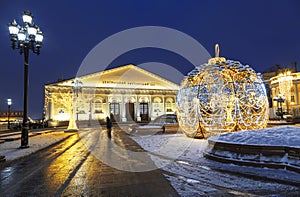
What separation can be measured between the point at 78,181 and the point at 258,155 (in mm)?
4876

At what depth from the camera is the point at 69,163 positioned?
739 centimetres

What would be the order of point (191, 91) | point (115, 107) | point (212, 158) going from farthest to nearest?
point (115, 107) < point (191, 91) < point (212, 158)

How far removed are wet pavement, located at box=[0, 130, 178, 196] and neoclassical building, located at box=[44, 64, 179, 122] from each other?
107 feet

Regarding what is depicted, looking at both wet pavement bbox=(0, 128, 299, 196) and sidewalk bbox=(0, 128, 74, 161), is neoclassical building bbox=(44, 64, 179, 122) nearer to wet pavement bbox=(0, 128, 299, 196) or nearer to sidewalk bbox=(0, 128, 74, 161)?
sidewalk bbox=(0, 128, 74, 161)

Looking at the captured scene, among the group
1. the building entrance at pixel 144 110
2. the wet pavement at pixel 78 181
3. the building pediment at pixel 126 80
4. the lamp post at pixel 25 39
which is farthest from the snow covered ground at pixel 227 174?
the building entrance at pixel 144 110

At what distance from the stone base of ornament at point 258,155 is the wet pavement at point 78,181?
2.30m

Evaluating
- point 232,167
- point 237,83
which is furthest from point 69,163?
point 237,83

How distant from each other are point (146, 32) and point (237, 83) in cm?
2143

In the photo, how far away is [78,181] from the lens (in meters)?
5.18

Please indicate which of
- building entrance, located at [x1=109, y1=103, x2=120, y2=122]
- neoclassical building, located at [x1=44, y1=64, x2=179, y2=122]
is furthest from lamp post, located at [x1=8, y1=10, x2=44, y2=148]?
building entrance, located at [x1=109, y1=103, x2=120, y2=122]

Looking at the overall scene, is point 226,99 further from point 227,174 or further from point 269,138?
point 227,174

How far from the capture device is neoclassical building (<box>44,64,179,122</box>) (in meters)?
39.2

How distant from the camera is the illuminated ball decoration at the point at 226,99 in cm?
978

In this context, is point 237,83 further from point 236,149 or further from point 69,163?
point 69,163
